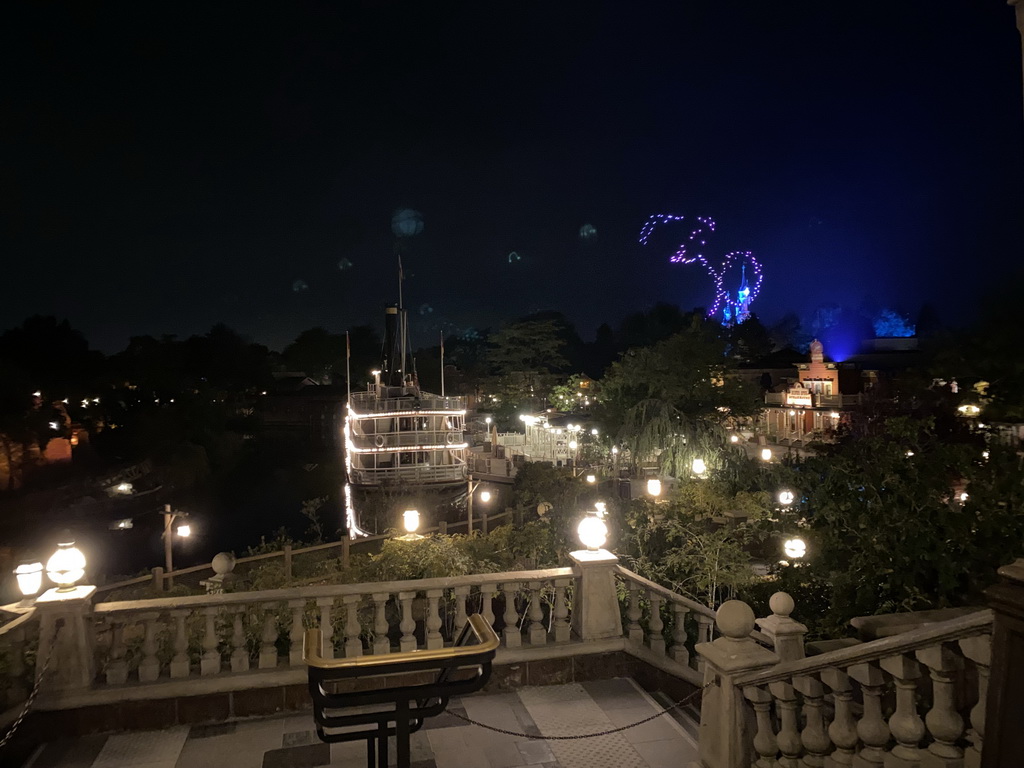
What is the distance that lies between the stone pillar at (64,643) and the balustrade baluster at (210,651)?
35.4 inches

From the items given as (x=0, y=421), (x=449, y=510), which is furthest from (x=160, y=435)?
(x=449, y=510)

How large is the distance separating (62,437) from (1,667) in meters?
44.2

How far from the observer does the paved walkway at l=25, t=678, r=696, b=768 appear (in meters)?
5.33

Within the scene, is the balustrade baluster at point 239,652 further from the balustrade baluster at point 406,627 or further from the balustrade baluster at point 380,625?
the balustrade baluster at point 406,627

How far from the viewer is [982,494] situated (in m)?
5.96

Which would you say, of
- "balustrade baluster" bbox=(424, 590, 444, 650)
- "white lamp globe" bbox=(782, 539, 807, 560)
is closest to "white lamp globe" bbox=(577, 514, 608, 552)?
"balustrade baluster" bbox=(424, 590, 444, 650)

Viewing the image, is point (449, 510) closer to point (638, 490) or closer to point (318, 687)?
point (638, 490)

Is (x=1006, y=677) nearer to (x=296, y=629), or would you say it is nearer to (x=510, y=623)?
(x=510, y=623)

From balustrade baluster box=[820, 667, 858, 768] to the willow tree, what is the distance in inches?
772

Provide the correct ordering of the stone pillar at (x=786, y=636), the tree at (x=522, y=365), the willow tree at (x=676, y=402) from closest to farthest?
the stone pillar at (x=786, y=636), the willow tree at (x=676, y=402), the tree at (x=522, y=365)

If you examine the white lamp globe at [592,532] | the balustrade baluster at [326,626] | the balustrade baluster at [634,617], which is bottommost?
the balustrade baluster at [634,617]

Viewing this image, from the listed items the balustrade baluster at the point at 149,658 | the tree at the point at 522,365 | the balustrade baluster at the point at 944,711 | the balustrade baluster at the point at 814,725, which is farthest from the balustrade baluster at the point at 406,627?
the tree at the point at 522,365

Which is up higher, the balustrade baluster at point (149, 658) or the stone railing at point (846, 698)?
the stone railing at point (846, 698)

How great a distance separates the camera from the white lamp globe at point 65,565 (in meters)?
6.06
